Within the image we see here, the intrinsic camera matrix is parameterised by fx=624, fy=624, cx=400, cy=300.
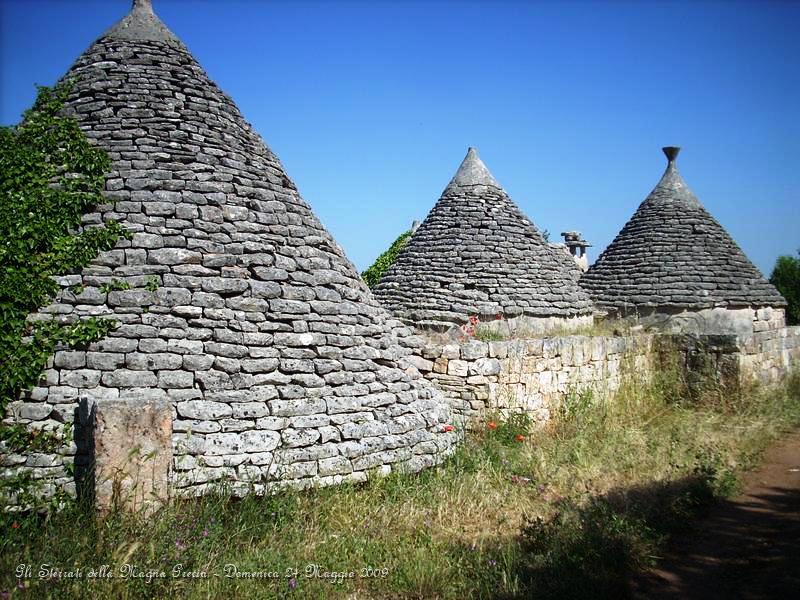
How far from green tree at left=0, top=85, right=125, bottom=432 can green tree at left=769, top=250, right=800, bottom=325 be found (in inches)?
932

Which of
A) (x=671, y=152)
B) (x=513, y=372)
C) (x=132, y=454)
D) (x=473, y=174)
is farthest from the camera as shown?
(x=671, y=152)

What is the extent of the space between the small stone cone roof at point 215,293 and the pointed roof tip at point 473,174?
5.83 metres

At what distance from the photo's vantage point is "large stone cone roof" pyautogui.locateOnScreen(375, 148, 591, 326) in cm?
1023

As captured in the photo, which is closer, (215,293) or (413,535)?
(413,535)

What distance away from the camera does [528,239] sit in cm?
1129

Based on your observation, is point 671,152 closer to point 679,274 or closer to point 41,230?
point 679,274

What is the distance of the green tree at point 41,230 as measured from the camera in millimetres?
4820

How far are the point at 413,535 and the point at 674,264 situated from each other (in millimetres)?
10067

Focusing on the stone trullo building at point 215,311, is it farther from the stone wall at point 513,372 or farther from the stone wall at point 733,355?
the stone wall at point 733,355

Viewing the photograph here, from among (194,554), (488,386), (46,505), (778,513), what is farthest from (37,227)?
(778,513)

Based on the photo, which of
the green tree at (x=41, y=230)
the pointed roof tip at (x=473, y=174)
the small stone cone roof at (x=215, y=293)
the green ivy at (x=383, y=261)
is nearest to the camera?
the green tree at (x=41, y=230)

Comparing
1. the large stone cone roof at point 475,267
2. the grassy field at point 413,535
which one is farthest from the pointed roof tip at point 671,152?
the grassy field at point 413,535

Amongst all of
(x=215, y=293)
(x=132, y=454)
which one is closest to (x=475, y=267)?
(x=215, y=293)

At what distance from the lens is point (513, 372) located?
8.11 meters
